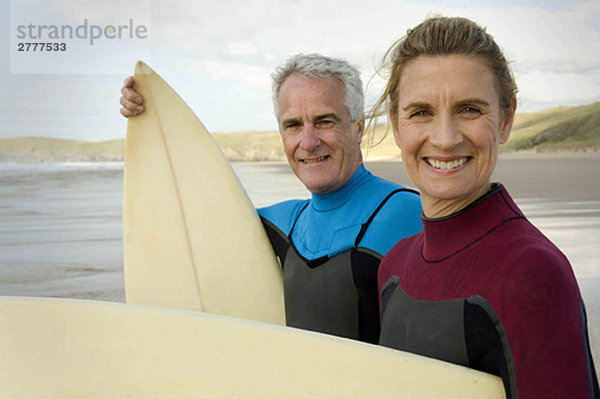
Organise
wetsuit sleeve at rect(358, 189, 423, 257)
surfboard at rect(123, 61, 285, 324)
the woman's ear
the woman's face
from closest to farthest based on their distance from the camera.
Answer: the woman's face → the woman's ear → wetsuit sleeve at rect(358, 189, 423, 257) → surfboard at rect(123, 61, 285, 324)

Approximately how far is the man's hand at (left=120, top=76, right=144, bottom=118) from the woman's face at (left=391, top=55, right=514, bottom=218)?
1.24m

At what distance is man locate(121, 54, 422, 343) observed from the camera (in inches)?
57.1

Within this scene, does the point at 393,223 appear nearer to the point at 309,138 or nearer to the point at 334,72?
the point at 309,138

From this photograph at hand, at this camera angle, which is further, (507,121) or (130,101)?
(130,101)

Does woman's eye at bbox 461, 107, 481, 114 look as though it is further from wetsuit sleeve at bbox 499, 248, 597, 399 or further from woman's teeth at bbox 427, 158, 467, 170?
wetsuit sleeve at bbox 499, 248, 597, 399

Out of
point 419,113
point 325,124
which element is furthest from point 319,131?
point 419,113

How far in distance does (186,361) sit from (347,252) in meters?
0.50

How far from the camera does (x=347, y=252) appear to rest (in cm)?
149

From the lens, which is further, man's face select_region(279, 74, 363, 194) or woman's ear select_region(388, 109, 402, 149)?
man's face select_region(279, 74, 363, 194)

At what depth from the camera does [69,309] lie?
4.56ft

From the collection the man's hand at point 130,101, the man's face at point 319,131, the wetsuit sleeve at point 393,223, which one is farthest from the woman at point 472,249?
the man's hand at point 130,101

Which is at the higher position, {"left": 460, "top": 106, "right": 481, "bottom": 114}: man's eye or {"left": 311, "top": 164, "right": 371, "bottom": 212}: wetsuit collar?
{"left": 460, "top": 106, "right": 481, "bottom": 114}: man's eye

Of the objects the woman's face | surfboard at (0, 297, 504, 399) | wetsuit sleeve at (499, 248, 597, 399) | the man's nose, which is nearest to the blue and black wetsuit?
the man's nose

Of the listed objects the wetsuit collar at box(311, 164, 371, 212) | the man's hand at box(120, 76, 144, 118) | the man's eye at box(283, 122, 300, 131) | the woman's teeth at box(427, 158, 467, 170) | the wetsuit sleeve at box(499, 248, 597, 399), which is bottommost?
the wetsuit sleeve at box(499, 248, 597, 399)
